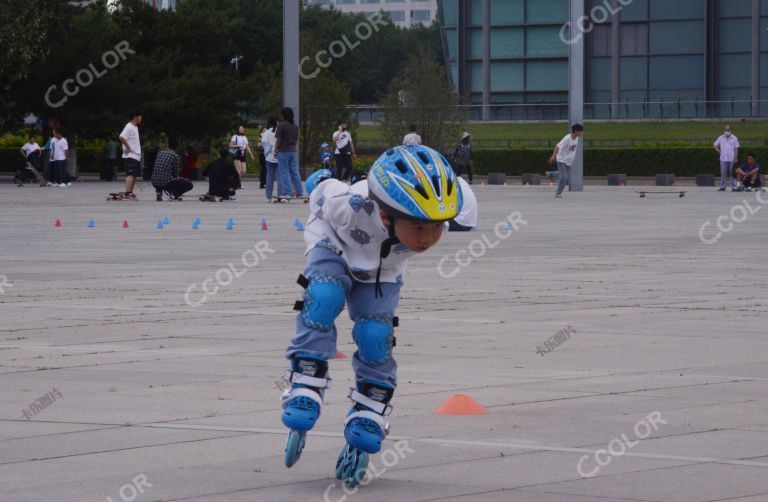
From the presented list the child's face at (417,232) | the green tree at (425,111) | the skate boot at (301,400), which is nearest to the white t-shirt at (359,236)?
the child's face at (417,232)

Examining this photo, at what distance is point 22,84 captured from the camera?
51.1 meters

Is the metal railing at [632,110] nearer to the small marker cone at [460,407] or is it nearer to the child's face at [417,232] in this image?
the small marker cone at [460,407]

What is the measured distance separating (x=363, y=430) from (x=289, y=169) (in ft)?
83.5

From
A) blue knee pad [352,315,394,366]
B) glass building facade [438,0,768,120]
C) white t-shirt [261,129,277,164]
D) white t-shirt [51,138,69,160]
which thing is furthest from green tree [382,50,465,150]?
blue knee pad [352,315,394,366]

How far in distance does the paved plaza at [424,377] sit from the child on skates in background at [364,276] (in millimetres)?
242

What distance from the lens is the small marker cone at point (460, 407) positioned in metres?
7.32

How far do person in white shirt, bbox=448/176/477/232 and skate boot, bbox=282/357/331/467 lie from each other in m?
0.73

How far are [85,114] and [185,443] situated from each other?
45.6 m

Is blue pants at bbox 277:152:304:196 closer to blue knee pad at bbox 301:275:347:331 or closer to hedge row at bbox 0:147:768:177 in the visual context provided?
blue knee pad at bbox 301:275:347:331

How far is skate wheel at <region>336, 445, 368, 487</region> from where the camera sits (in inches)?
227

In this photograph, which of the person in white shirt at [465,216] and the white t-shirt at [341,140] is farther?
the white t-shirt at [341,140]

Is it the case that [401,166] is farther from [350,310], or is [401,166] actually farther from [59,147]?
[59,147]

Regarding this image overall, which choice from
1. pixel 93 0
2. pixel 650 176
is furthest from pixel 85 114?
pixel 650 176

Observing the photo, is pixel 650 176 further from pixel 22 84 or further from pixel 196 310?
pixel 196 310
